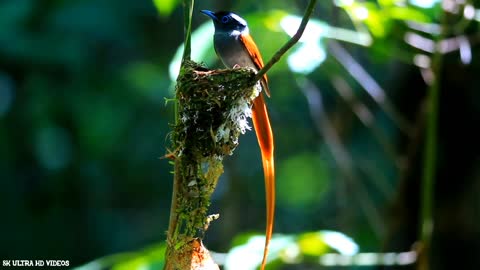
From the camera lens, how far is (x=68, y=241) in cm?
589

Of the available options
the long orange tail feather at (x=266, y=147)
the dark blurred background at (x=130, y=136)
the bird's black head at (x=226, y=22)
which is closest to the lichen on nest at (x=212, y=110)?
the long orange tail feather at (x=266, y=147)

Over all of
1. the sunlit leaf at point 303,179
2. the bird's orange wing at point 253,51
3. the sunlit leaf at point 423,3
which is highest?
the sunlit leaf at point 423,3

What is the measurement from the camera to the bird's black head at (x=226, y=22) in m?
3.35

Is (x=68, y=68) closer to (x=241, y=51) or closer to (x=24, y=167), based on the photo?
(x=24, y=167)

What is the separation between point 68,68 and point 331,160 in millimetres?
2246

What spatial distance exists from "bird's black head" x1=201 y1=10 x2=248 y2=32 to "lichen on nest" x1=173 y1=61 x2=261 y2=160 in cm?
112

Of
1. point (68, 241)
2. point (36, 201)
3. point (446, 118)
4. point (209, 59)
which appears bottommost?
point (68, 241)

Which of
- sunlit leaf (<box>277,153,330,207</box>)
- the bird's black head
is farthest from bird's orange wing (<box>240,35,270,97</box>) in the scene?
sunlit leaf (<box>277,153,330,207</box>)

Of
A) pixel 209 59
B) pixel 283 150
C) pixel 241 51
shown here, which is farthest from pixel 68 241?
pixel 209 59

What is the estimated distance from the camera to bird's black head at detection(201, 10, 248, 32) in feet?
11.0

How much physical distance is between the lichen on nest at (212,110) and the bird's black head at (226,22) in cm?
112

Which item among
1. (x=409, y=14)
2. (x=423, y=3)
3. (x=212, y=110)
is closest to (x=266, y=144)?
(x=212, y=110)

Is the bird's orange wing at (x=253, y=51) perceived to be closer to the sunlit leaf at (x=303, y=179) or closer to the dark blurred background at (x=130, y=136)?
the dark blurred background at (x=130, y=136)

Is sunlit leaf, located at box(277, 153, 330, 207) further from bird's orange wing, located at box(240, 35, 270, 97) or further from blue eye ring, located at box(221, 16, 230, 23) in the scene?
bird's orange wing, located at box(240, 35, 270, 97)
